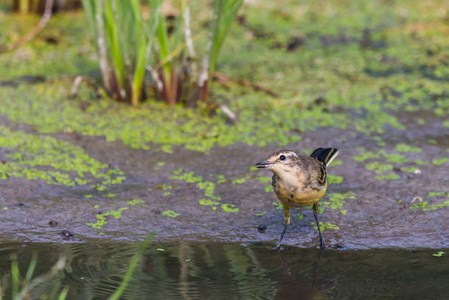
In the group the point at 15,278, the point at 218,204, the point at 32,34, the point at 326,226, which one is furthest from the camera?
the point at 32,34

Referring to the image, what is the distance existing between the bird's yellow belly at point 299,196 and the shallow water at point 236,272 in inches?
13.8

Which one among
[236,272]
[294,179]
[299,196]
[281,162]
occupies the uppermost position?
[281,162]

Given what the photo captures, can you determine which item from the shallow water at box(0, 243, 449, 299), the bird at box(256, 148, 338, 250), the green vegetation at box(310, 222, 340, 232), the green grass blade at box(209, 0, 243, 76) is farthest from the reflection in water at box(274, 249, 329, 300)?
the green grass blade at box(209, 0, 243, 76)

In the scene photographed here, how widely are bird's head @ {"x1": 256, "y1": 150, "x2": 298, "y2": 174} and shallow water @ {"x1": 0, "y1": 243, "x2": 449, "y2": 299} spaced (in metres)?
0.59

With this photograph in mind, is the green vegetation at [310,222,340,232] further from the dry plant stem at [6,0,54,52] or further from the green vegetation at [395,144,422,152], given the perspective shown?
the dry plant stem at [6,0,54,52]

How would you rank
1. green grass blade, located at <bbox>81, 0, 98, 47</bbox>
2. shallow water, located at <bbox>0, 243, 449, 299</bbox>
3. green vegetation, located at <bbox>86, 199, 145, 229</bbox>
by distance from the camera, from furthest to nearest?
1. green grass blade, located at <bbox>81, 0, 98, 47</bbox>
2. green vegetation, located at <bbox>86, 199, 145, 229</bbox>
3. shallow water, located at <bbox>0, 243, 449, 299</bbox>

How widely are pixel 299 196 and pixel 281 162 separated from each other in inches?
10.4

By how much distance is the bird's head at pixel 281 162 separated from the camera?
4371 mm

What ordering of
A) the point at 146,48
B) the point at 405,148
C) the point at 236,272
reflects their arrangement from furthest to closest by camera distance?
1. the point at 146,48
2. the point at 405,148
3. the point at 236,272

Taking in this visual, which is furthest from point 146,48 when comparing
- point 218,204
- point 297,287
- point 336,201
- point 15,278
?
point 15,278

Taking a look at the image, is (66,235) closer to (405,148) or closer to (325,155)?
(325,155)

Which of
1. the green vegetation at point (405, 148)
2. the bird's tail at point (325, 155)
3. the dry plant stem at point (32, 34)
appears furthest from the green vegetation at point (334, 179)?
the dry plant stem at point (32, 34)

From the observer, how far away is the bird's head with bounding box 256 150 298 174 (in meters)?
4.37

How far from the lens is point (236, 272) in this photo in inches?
161
